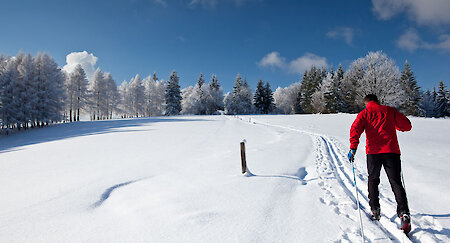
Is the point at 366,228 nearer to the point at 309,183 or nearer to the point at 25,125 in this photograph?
the point at 309,183

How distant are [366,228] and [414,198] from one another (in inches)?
85.6

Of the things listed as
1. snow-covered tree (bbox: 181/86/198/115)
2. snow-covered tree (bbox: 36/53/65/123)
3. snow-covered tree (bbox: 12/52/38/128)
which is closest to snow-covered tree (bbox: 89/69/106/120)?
snow-covered tree (bbox: 36/53/65/123)

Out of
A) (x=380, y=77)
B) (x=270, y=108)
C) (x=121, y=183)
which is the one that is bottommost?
(x=121, y=183)

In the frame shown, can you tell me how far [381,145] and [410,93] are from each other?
47775 mm

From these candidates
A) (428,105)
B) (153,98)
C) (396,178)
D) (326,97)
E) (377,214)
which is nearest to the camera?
(396,178)

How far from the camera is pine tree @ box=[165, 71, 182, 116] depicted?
4869cm

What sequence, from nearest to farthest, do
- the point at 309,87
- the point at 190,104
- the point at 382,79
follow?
1. the point at 382,79
2. the point at 309,87
3. the point at 190,104

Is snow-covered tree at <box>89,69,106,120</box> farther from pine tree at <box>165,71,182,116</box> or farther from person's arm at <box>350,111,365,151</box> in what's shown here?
person's arm at <box>350,111,365,151</box>

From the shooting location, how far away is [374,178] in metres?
3.35

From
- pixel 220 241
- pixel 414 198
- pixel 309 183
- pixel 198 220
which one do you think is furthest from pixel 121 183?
pixel 414 198

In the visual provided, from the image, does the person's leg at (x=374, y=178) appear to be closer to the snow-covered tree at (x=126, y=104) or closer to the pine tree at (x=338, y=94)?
the pine tree at (x=338, y=94)

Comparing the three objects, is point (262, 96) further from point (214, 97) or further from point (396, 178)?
point (396, 178)

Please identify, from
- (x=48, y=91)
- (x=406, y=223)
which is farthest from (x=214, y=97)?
(x=406, y=223)

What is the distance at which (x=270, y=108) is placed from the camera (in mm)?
58094
